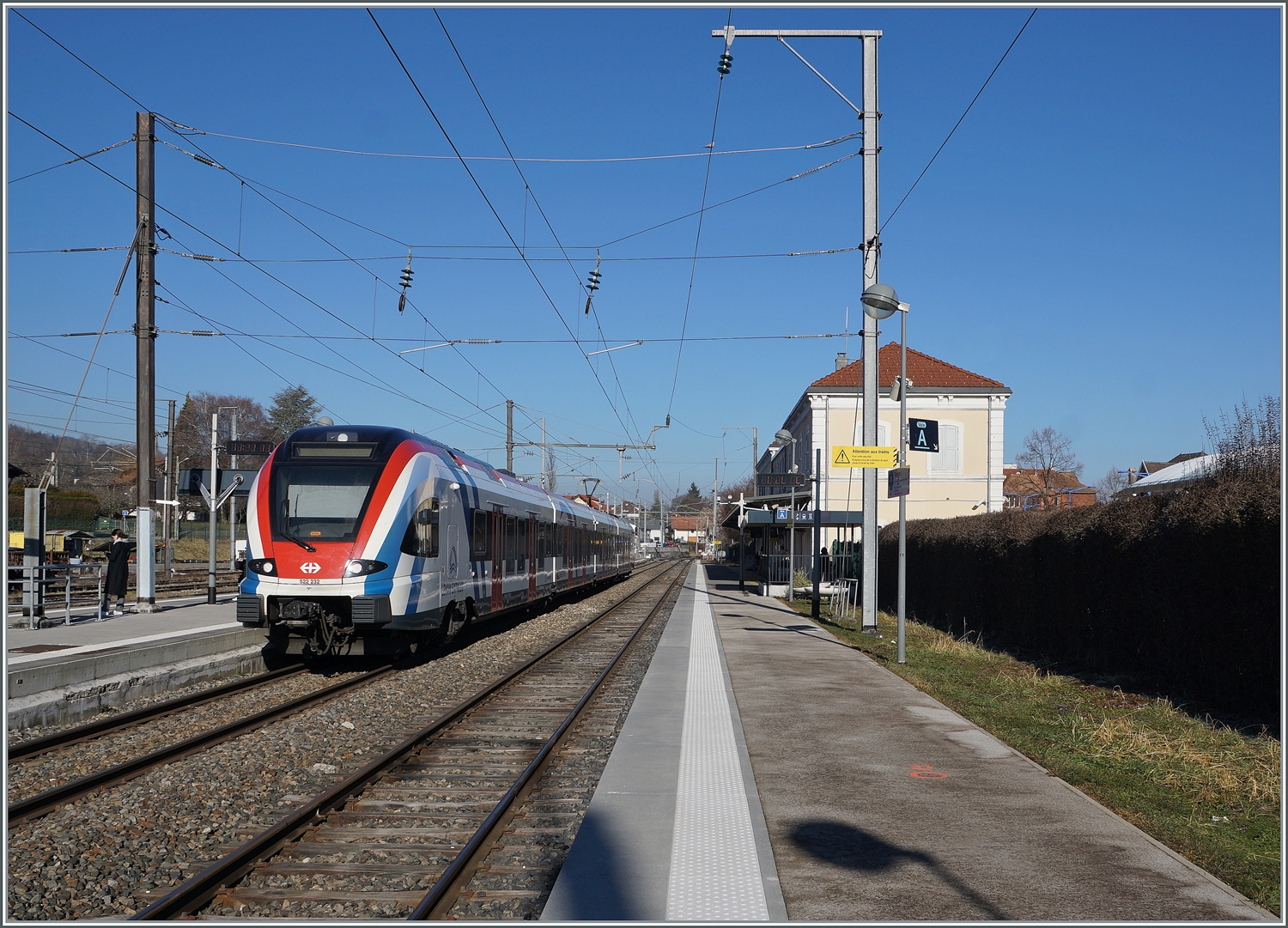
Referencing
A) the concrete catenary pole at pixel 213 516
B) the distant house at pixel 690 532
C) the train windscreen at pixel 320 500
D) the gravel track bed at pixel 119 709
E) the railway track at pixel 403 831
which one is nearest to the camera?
the railway track at pixel 403 831

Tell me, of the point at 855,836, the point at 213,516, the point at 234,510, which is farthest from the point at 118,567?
the point at 855,836

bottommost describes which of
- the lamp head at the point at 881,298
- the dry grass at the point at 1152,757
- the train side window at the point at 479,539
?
the dry grass at the point at 1152,757

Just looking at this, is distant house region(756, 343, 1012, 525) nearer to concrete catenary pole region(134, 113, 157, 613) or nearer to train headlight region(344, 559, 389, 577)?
concrete catenary pole region(134, 113, 157, 613)

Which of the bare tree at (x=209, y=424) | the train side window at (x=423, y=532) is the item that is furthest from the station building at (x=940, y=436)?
the bare tree at (x=209, y=424)

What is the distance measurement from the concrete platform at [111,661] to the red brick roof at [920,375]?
3661 centimetres

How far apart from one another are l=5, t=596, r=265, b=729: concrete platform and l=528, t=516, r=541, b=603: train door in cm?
691

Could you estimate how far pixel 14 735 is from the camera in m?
9.15

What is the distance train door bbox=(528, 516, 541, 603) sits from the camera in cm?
2245

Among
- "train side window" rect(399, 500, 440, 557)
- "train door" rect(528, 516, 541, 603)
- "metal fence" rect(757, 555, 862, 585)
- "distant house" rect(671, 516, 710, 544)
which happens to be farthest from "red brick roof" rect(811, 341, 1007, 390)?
"distant house" rect(671, 516, 710, 544)

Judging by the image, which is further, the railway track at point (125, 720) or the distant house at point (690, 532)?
the distant house at point (690, 532)

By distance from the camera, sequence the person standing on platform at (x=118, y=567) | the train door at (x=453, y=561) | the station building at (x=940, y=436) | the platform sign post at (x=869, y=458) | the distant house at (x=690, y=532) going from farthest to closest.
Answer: the distant house at (x=690, y=532), the station building at (x=940, y=436), the person standing on platform at (x=118, y=567), the platform sign post at (x=869, y=458), the train door at (x=453, y=561)

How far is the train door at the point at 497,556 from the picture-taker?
18.4 metres

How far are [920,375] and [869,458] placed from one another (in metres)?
34.3

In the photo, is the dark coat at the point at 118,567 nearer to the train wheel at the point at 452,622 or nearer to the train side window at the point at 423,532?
the train wheel at the point at 452,622
